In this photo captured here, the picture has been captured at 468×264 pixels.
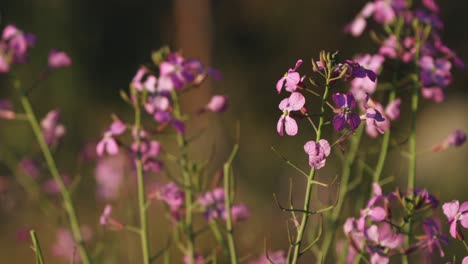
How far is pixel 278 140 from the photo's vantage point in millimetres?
7008

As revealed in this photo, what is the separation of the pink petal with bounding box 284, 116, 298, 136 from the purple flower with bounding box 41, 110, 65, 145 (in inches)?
37.5

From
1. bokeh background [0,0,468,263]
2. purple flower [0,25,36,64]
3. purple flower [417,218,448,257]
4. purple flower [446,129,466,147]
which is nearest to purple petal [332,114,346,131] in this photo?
purple flower [417,218,448,257]

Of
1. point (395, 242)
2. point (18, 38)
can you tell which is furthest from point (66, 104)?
point (395, 242)

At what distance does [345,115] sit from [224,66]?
23.2 feet

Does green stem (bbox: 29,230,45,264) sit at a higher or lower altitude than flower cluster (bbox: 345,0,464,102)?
lower

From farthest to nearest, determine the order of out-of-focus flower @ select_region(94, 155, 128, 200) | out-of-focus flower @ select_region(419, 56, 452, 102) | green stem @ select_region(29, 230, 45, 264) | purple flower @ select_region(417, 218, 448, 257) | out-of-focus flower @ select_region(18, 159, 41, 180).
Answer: out-of-focus flower @ select_region(94, 155, 128, 200), out-of-focus flower @ select_region(18, 159, 41, 180), out-of-focus flower @ select_region(419, 56, 452, 102), purple flower @ select_region(417, 218, 448, 257), green stem @ select_region(29, 230, 45, 264)

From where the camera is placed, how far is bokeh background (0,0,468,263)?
20.6 feet

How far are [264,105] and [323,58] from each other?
664cm

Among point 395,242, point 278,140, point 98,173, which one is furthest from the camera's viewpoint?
point 278,140

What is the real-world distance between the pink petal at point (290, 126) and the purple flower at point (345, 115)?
7cm

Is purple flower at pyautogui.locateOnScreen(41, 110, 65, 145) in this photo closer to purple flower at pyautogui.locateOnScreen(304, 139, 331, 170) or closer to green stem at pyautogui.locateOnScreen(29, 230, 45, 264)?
green stem at pyautogui.locateOnScreen(29, 230, 45, 264)

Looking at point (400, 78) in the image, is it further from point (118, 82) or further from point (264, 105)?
point (118, 82)

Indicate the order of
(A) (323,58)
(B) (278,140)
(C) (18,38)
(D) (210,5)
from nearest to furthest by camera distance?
1. (A) (323,58)
2. (C) (18,38)
3. (B) (278,140)
4. (D) (210,5)

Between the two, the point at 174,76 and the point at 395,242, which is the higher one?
the point at 174,76
